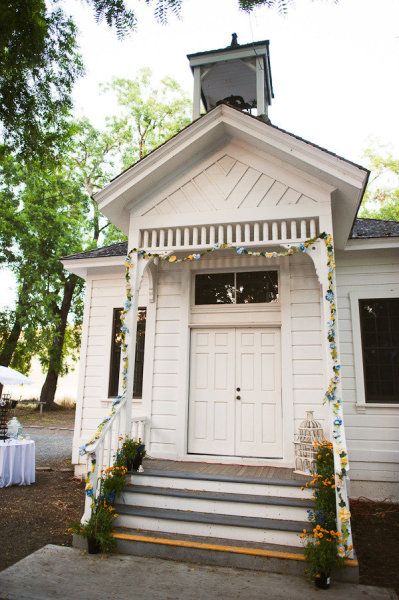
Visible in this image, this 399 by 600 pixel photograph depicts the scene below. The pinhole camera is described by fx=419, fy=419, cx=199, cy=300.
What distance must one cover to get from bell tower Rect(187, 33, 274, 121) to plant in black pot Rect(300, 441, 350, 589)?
5.54 metres

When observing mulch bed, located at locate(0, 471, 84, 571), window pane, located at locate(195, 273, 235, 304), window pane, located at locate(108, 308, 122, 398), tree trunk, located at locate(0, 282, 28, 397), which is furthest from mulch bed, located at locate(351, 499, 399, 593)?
tree trunk, located at locate(0, 282, 28, 397)

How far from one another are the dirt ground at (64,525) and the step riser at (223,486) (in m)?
0.94

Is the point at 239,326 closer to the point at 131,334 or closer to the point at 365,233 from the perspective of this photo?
the point at 131,334

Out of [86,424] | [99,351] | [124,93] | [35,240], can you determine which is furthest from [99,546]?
[124,93]

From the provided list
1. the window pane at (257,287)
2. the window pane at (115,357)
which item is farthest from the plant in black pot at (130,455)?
the window pane at (257,287)

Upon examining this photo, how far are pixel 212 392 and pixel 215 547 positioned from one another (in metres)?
2.69

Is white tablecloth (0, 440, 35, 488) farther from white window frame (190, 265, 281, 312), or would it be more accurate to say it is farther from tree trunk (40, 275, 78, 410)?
tree trunk (40, 275, 78, 410)

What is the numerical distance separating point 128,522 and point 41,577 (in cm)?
116

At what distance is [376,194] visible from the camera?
23.9 metres

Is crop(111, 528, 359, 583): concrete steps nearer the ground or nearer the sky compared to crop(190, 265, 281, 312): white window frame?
nearer the ground

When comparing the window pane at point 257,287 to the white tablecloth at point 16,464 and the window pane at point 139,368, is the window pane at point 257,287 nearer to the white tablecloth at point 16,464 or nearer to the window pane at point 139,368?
the window pane at point 139,368

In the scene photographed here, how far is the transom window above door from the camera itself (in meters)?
7.02

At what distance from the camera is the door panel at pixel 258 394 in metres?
6.48

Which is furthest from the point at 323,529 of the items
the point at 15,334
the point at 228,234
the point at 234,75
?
the point at 15,334
